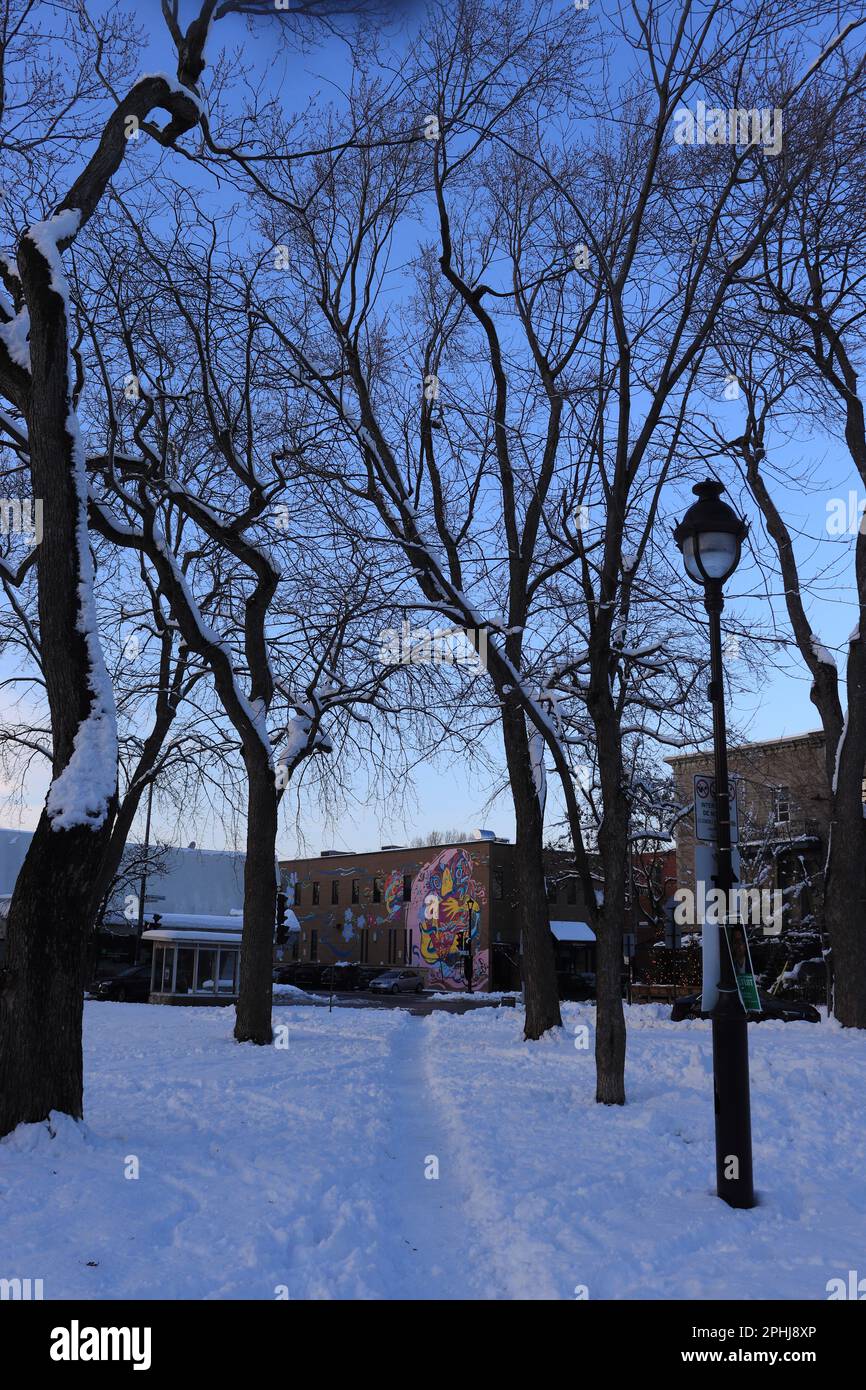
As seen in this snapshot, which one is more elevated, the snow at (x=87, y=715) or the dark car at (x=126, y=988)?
the snow at (x=87, y=715)

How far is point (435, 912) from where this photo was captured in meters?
66.8

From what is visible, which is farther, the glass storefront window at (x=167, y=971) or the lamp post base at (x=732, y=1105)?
the glass storefront window at (x=167, y=971)

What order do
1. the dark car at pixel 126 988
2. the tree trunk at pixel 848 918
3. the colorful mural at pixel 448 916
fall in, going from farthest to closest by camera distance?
the colorful mural at pixel 448 916, the dark car at pixel 126 988, the tree trunk at pixel 848 918

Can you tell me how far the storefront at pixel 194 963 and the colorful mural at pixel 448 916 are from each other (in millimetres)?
24136

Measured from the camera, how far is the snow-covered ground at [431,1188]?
527cm

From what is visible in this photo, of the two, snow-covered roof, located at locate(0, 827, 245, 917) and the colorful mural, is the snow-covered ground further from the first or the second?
snow-covered roof, located at locate(0, 827, 245, 917)

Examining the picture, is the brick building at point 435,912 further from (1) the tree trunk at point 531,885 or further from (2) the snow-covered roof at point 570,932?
(1) the tree trunk at point 531,885

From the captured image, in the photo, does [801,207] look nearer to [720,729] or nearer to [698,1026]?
[720,729]

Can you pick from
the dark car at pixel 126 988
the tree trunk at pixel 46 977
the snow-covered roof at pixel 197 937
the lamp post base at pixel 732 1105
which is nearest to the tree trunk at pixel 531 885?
the lamp post base at pixel 732 1105

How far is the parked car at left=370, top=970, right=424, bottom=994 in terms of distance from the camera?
56.6 meters

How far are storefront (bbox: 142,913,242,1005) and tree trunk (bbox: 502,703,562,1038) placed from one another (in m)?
23.3

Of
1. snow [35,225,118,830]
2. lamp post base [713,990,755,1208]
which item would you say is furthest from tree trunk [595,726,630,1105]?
snow [35,225,118,830]

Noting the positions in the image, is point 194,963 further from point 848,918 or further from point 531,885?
point 848,918
